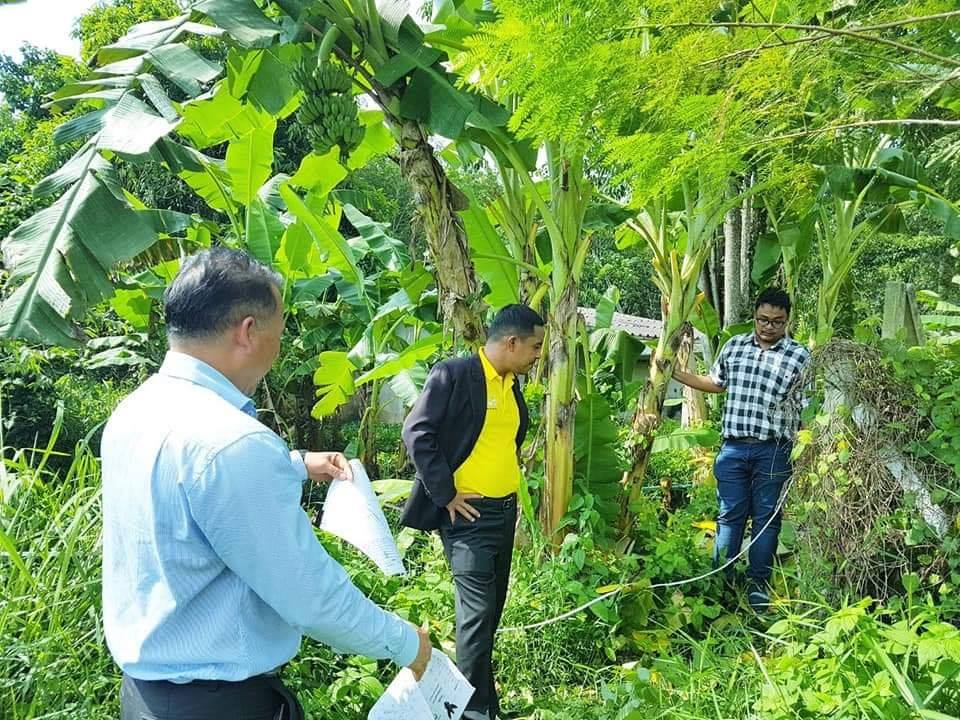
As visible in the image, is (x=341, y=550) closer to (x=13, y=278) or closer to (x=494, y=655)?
(x=494, y=655)

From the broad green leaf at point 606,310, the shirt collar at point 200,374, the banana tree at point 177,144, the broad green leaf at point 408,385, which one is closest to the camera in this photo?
the shirt collar at point 200,374

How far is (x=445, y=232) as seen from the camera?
3975 millimetres

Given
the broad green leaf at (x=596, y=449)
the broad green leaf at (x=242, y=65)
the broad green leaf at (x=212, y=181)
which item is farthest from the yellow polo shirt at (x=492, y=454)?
the broad green leaf at (x=212, y=181)

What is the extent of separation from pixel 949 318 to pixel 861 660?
5.55 meters

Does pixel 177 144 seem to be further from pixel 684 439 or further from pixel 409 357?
pixel 684 439

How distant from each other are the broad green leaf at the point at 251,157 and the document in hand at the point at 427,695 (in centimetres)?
395

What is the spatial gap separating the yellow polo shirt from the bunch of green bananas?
1273mm

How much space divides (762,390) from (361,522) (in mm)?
3031

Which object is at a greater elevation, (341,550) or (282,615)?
(282,615)

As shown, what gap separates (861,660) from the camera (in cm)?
244

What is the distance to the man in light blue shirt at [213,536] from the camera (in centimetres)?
148

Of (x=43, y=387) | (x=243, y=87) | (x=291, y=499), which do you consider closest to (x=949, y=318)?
(x=243, y=87)

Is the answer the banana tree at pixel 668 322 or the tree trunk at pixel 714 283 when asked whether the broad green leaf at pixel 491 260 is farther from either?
the tree trunk at pixel 714 283

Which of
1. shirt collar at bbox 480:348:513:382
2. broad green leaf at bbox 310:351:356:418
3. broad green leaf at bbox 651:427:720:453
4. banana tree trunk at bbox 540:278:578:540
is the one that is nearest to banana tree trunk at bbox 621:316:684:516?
banana tree trunk at bbox 540:278:578:540
